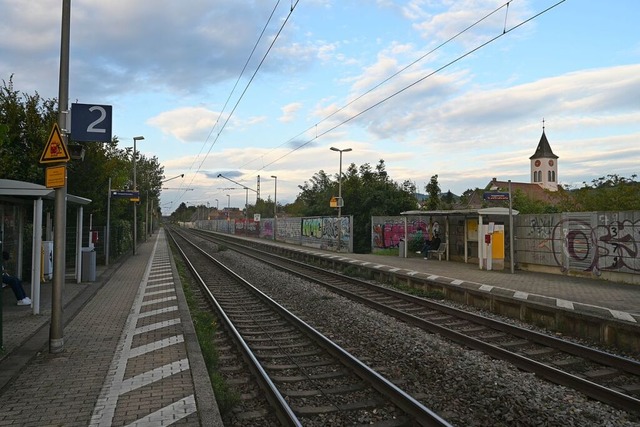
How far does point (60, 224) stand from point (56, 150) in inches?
42.4

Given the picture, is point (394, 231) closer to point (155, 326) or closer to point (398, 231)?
point (398, 231)

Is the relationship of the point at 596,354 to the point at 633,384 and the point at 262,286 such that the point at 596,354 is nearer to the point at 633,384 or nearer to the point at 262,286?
the point at 633,384

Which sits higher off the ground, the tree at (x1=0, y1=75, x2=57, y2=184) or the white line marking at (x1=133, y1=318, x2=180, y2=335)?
the tree at (x1=0, y1=75, x2=57, y2=184)

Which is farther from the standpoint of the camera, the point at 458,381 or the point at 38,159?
the point at 38,159

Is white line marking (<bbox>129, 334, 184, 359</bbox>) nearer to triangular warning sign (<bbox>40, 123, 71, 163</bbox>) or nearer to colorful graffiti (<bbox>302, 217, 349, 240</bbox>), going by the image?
triangular warning sign (<bbox>40, 123, 71, 163</bbox>)

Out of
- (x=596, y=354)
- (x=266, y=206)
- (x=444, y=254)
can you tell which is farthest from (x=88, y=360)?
(x=266, y=206)

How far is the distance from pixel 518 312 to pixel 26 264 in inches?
555

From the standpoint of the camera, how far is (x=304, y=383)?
6.36m

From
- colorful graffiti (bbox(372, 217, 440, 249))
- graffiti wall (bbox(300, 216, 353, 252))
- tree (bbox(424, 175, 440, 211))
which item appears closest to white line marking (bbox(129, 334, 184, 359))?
colorful graffiti (bbox(372, 217, 440, 249))

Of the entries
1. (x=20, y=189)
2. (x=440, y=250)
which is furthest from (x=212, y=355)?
(x=440, y=250)

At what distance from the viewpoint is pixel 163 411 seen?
493 cm

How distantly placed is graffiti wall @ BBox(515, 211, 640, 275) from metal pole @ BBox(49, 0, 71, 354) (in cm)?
1429

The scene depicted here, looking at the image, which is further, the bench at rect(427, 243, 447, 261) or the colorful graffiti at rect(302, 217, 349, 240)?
the colorful graffiti at rect(302, 217, 349, 240)

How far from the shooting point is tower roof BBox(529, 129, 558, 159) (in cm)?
11312
